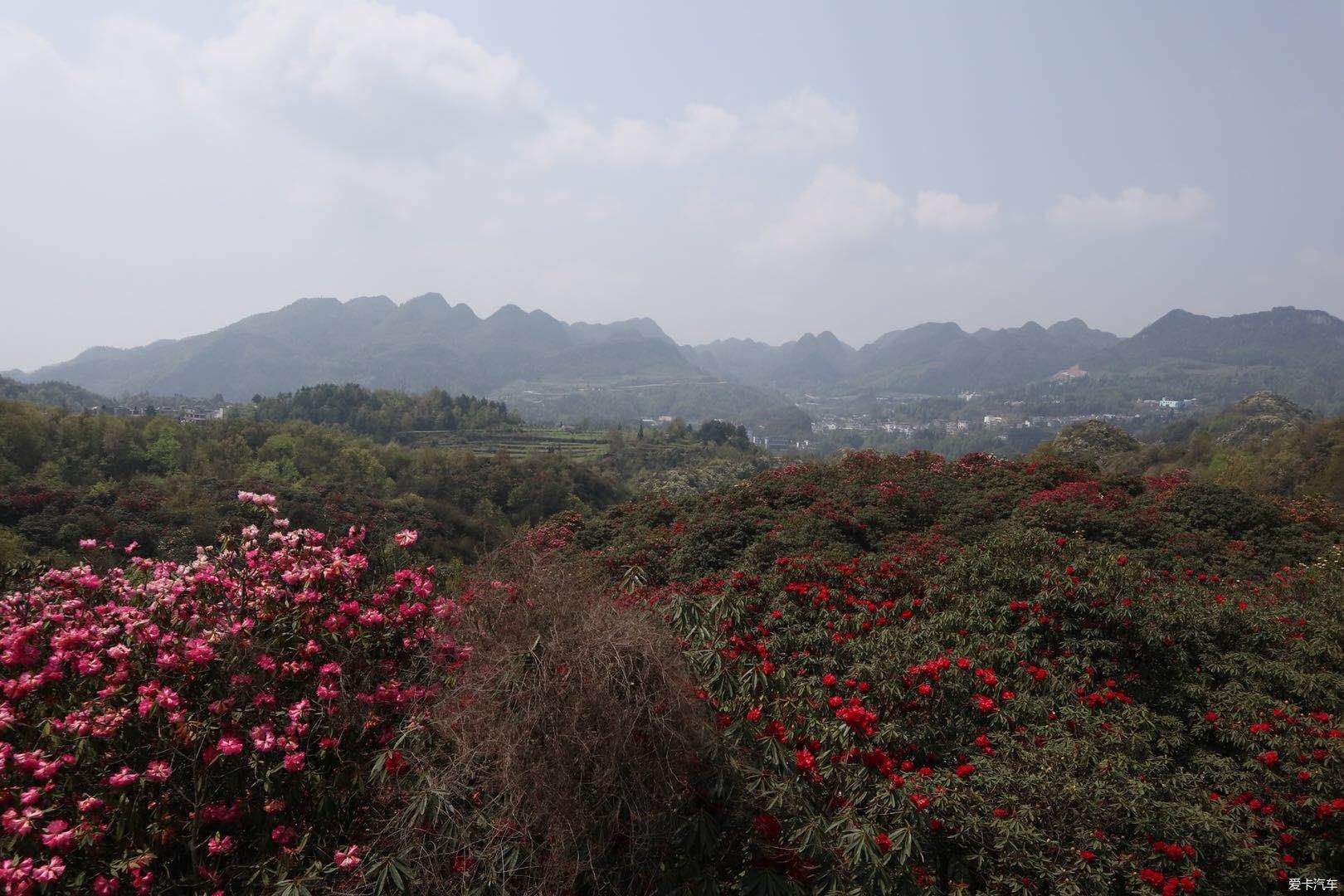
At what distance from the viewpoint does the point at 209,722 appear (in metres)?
2.83

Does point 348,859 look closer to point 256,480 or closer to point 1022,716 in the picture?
point 1022,716

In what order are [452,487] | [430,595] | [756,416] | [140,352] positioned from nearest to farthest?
[430,595], [452,487], [756,416], [140,352]

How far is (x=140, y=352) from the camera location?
7200 inches

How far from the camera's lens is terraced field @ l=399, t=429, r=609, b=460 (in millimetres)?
54344

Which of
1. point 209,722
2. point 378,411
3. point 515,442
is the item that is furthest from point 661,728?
point 378,411

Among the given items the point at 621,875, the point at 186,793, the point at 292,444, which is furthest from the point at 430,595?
the point at 292,444

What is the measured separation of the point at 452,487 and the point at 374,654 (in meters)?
36.5

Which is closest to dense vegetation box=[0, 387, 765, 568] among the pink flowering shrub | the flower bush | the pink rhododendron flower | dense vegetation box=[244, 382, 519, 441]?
dense vegetation box=[244, 382, 519, 441]

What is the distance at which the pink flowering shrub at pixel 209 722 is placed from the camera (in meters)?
2.54

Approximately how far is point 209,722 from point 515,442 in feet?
190

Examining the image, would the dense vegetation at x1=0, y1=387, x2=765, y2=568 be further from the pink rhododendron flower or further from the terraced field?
the pink rhododendron flower

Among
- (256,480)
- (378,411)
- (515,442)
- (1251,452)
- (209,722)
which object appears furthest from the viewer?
(378,411)

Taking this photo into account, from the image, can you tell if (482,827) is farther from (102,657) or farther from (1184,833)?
(1184,833)

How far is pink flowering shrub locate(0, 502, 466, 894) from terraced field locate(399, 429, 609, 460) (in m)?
48.4
